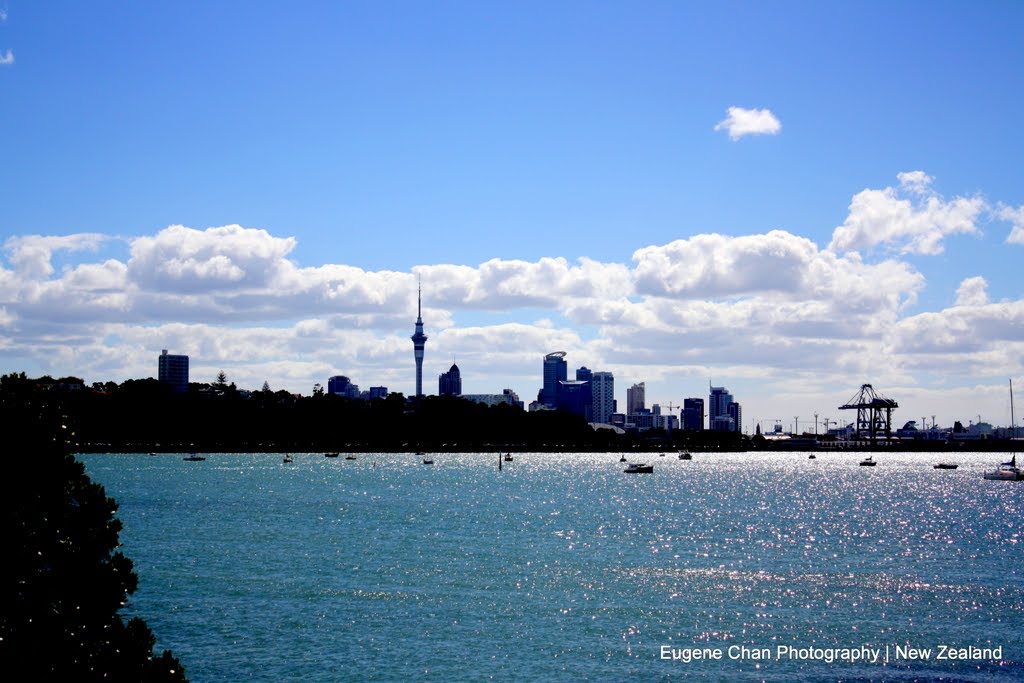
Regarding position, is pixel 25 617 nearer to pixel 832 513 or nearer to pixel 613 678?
pixel 613 678

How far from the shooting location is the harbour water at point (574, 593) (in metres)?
44.1

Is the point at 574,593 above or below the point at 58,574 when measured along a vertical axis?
below

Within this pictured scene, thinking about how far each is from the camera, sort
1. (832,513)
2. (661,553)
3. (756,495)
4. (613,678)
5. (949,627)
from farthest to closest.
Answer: (756,495) < (832,513) < (661,553) < (949,627) < (613,678)

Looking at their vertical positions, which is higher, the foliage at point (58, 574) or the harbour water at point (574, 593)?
the foliage at point (58, 574)

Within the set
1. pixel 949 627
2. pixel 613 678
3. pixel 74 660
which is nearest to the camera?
pixel 74 660

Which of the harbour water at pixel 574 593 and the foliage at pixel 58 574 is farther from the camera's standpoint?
the harbour water at pixel 574 593

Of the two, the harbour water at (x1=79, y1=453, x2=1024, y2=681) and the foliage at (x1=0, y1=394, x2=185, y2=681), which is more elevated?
the foliage at (x1=0, y1=394, x2=185, y2=681)

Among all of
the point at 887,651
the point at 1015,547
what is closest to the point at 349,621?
the point at 887,651

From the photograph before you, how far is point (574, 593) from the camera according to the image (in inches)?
2388

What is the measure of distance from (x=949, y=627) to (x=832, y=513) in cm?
7810

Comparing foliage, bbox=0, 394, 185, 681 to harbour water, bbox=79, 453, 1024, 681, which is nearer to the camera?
foliage, bbox=0, 394, 185, 681

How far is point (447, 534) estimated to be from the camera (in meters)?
93.9

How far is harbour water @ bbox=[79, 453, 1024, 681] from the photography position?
145 ft

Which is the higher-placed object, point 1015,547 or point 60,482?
point 60,482
